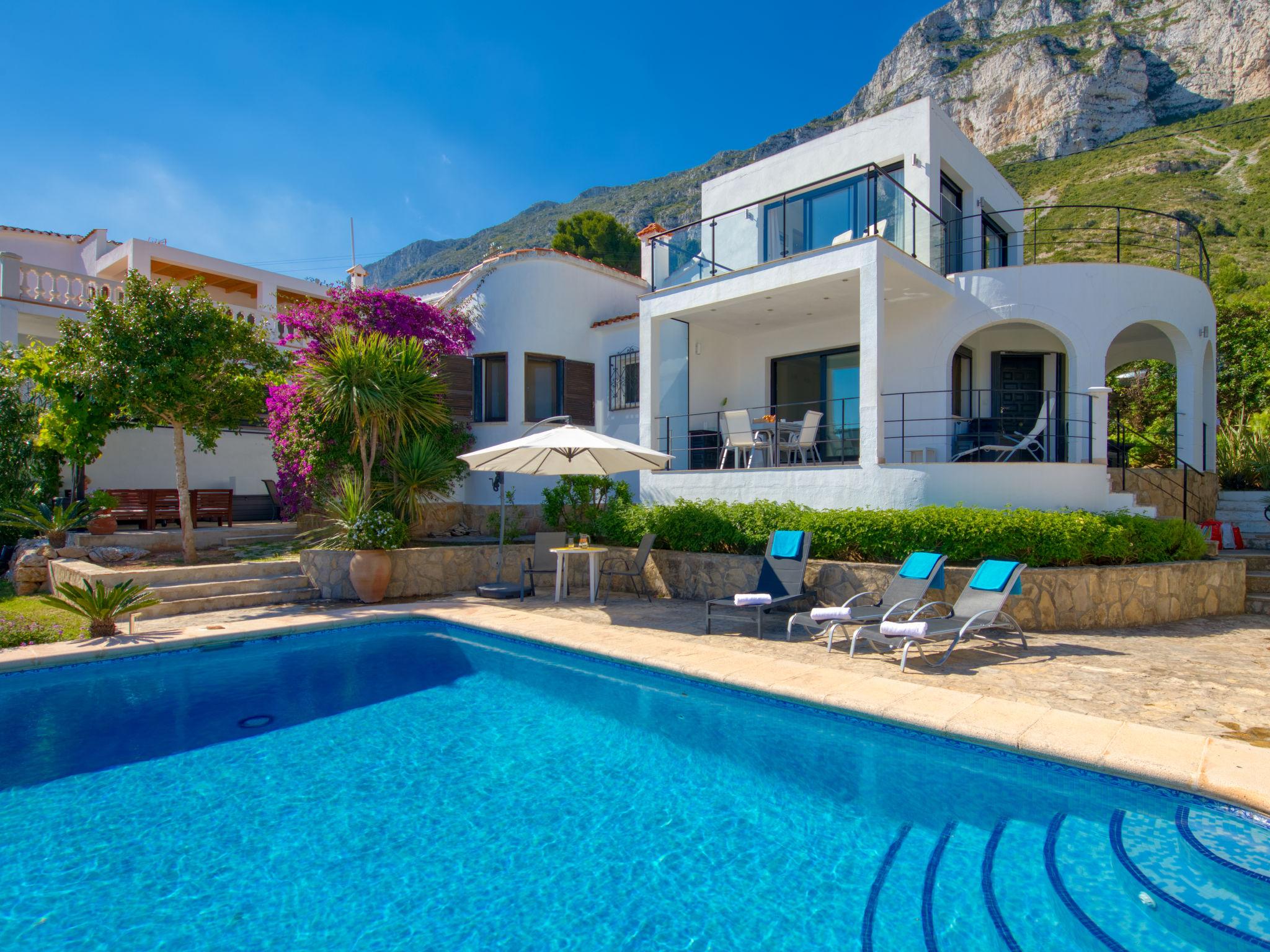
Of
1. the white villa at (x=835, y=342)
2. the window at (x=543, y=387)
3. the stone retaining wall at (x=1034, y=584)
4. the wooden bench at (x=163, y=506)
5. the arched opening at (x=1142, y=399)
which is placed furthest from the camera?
the window at (x=543, y=387)

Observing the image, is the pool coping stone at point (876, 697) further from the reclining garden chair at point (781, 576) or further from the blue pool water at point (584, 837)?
the reclining garden chair at point (781, 576)

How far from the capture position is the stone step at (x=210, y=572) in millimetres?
10312

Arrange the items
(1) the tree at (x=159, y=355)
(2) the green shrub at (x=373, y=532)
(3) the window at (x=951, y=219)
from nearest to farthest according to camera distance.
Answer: (1) the tree at (x=159, y=355), (2) the green shrub at (x=373, y=532), (3) the window at (x=951, y=219)

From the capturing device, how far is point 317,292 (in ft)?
86.1

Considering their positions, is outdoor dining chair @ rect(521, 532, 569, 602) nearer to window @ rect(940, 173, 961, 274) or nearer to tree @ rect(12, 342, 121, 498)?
tree @ rect(12, 342, 121, 498)

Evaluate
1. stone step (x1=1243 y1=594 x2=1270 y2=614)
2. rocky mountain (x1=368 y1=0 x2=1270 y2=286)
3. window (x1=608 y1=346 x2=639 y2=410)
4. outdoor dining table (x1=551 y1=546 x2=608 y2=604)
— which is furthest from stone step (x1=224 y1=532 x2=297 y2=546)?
rocky mountain (x1=368 y1=0 x2=1270 y2=286)

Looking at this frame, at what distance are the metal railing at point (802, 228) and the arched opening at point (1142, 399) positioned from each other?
423 cm

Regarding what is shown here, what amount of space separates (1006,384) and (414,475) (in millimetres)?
11881

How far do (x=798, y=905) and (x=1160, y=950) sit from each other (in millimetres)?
→ 1653

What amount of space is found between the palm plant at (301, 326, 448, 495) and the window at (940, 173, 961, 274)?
10077mm

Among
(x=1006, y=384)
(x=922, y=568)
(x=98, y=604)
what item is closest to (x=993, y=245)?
(x=1006, y=384)

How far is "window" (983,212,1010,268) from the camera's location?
1476cm

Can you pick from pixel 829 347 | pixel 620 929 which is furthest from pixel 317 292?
pixel 620 929

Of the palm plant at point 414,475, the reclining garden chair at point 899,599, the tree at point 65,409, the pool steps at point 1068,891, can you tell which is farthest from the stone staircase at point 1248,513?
the tree at point 65,409
